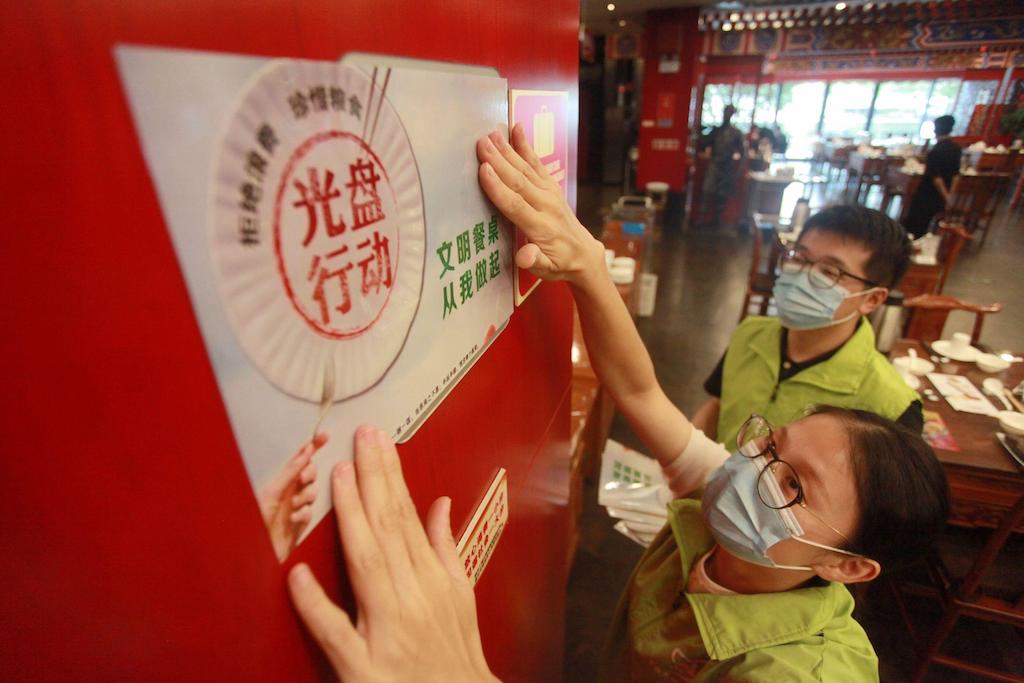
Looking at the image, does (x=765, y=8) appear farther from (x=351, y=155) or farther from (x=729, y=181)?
(x=351, y=155)

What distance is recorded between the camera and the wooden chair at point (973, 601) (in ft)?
5.40

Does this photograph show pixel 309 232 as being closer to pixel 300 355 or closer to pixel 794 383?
pixel 300 355

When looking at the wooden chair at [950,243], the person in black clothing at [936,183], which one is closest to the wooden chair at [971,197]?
the person in black clothing at [936,183]

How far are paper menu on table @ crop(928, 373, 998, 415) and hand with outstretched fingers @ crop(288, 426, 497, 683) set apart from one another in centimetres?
232

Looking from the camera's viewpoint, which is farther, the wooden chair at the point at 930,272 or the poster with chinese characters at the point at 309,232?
the wooden chair at the point at 930,272

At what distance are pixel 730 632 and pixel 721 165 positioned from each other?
832 cm

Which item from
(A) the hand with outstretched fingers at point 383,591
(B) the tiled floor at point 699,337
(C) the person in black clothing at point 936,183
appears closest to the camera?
(A) the hand with outstretched fingers at point 383,591

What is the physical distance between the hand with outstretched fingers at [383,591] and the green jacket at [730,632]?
28.2 inches

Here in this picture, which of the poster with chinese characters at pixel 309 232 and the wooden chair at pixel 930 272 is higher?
the poster with chinese characters at pixel 309 232

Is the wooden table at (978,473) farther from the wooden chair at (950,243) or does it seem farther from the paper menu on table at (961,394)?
the wooden chair at (950,243)

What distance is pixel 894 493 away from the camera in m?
0.91

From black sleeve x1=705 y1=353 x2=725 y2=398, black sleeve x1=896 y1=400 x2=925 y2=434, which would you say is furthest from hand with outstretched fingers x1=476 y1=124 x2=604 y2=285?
black sleeve x1=705 y1=353 x2=725 y2=398

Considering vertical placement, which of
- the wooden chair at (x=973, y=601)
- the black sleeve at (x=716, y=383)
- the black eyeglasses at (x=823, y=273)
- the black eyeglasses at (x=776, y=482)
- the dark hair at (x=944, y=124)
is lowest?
the wooden chair at (x=973, y=601)

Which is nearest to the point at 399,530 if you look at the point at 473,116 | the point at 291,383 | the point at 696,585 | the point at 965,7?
the point at 291,383
